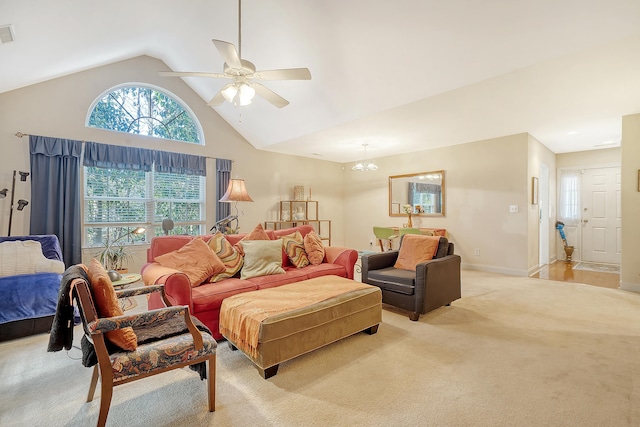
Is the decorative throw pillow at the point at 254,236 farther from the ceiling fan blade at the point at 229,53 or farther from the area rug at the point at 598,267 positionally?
the area rug at the point at 598,267

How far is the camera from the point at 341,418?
1598mm

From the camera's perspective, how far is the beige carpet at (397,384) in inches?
63.4

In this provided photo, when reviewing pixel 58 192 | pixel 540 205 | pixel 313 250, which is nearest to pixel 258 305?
pixel 313 250

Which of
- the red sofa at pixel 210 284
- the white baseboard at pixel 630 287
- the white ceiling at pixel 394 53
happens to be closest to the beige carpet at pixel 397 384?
the red sofa at pixel 210 284

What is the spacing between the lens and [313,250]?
3.65 metres

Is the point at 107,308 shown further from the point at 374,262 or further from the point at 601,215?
the point at 601,215

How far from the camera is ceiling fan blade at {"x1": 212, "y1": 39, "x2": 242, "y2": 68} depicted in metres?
2.08

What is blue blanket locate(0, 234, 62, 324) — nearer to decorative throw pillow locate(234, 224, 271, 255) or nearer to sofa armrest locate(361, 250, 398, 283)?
decorative throw pillow locate(234, 224, 271, 255)

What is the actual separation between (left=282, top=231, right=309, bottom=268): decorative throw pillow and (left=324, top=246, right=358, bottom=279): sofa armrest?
0.32m

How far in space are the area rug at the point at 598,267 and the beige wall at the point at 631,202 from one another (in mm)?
1554

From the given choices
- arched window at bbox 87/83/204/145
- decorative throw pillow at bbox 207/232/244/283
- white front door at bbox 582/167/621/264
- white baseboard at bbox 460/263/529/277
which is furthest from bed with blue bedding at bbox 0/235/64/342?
white front door at bbox 582/167/621/264

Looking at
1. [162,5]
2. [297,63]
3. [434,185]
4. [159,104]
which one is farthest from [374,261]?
[159,104]

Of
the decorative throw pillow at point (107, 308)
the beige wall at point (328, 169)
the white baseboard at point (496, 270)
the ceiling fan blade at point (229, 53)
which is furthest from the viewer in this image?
the white baseboard at point (496, 270)

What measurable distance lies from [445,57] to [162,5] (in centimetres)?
327
